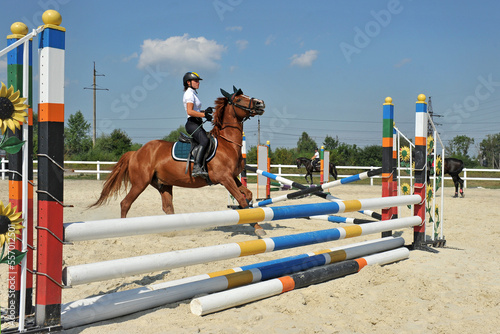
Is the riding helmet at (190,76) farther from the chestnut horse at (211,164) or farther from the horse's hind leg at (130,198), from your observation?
the horse's hind leg at (130,198)

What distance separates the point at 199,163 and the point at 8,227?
13.9 feet

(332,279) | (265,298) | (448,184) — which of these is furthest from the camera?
(448,184)

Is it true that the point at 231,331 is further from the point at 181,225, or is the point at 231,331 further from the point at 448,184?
the point at 448,184

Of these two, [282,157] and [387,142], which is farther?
[282,157]

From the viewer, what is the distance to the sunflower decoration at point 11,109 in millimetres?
2066

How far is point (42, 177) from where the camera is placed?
230 cm

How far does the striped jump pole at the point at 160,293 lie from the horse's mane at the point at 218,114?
10.3ft

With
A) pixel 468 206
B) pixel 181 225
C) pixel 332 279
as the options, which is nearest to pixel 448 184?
pixel 468 206

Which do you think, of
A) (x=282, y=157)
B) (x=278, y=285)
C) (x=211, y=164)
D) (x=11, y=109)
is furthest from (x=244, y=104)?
(x=282, y=157)

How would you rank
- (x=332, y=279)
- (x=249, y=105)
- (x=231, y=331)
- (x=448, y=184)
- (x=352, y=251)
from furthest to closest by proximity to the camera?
(x=448, y=184) → (x=249, y=105) → (x=352, y=251) → (x=332, y=279) → (x=231, y=331)

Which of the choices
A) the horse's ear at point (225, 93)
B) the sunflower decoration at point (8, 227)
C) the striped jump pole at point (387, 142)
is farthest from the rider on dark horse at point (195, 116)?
the sunflower decoration at point (8, 227)

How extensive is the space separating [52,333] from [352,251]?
2.95 metres

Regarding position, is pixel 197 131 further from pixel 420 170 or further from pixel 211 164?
pixel 420 170

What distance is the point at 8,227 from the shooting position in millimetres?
2059
